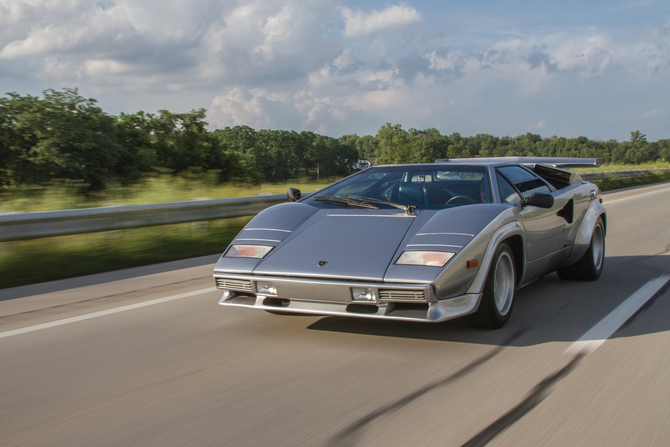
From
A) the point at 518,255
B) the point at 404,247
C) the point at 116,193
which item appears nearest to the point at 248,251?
the point at 404,247

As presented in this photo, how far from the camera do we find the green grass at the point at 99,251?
618 cm

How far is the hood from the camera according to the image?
3.56 m

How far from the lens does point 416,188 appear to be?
4762 mm

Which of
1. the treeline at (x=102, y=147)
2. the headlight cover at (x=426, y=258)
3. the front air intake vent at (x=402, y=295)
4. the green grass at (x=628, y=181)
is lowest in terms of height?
the green grass at (x=628, y=181)

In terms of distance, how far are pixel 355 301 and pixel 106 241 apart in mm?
4970

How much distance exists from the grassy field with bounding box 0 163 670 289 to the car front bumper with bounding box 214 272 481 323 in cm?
348

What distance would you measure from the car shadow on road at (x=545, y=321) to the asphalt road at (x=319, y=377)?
0.07 ft

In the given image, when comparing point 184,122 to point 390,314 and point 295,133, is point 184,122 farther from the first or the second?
point 295,133

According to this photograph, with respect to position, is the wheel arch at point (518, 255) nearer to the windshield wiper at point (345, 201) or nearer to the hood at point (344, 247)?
the hood at point (344, 247)

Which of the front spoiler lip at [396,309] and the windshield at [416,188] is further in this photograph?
the windshield at [416,188]

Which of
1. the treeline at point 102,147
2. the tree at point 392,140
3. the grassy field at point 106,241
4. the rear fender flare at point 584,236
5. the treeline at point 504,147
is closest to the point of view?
the rear fender flare at point 584,236

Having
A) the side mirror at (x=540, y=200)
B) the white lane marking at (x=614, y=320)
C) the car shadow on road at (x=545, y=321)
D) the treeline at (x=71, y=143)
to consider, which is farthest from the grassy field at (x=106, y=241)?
the treeline at (x=71, y=143)

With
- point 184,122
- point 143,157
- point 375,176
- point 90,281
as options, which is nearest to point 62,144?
point 143,157

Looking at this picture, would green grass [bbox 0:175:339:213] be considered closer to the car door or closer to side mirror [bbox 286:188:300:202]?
side mirror [bbox 286:188:300:202]
